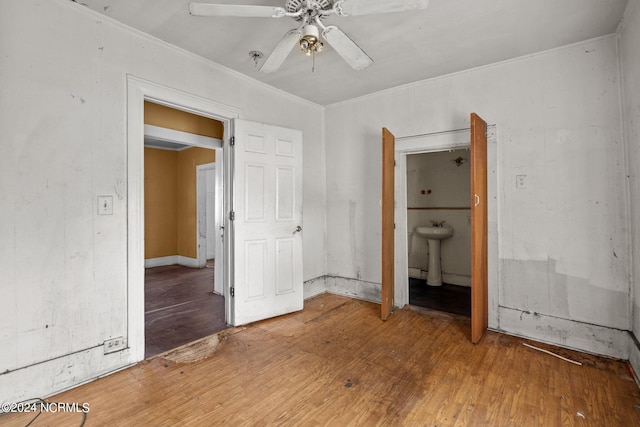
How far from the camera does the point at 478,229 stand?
2.80m

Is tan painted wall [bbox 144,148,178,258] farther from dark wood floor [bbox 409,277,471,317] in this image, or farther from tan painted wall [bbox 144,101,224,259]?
dark wood floor [bbox 409,277,471,317]

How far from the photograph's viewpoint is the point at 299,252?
146 inches

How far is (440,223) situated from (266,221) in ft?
9.56

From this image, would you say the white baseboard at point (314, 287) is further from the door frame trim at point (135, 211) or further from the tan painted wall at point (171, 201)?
the tan painted wall at point (171, 201)

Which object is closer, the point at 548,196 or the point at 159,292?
the point at 548,196

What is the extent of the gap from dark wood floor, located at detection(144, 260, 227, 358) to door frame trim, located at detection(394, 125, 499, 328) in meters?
2.18

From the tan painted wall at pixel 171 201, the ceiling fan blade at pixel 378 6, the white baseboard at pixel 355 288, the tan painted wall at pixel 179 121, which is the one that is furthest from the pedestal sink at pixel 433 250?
the tan painted wall at pixel 171 201

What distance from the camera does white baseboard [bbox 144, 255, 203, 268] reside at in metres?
6.44

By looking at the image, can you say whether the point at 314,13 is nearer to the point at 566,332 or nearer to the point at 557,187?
the point at 557,187

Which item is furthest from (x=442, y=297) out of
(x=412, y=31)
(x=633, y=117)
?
(x=412, y=31)

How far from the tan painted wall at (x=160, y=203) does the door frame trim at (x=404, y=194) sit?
526 cm

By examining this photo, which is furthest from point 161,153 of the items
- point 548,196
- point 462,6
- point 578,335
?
point 578,335

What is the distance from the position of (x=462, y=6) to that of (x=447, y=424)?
276cm

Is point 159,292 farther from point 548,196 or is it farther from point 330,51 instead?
point 548,196
